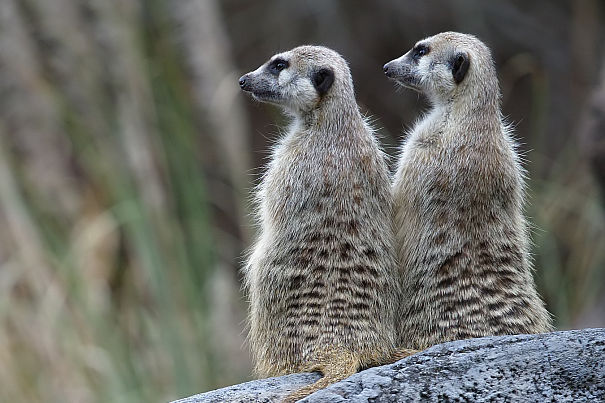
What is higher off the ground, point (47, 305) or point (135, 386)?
point (47, 305)

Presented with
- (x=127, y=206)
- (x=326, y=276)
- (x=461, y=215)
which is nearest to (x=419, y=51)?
(x=461, y=215)

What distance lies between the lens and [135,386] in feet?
9.91

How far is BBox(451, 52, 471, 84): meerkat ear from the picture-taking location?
69.1 inches

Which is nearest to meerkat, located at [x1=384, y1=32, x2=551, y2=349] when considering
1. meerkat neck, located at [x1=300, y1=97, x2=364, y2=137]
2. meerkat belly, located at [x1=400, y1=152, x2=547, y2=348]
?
meerkat belly, located at [x1=400, y1=152, x2=547, y2=348]

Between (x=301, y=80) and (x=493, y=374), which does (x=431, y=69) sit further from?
(x=493, y=374)

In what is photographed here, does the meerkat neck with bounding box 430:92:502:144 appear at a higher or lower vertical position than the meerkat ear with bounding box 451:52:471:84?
lower

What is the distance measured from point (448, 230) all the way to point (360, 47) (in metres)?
4.16

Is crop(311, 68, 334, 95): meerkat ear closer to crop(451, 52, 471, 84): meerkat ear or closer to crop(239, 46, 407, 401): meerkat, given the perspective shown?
crop(239, 46, 407, 401): meerkat

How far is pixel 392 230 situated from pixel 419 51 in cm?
37

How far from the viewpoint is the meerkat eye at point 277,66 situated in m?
1.86

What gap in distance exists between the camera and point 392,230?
67.8 inches

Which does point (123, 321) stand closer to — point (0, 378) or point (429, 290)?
point (0, 378)

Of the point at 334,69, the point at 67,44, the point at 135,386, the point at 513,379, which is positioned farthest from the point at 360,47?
the point at 513,379

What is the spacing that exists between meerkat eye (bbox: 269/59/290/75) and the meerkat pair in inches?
1.8
